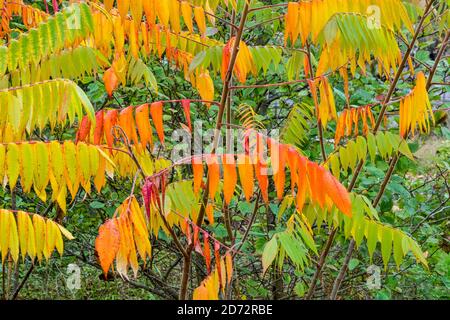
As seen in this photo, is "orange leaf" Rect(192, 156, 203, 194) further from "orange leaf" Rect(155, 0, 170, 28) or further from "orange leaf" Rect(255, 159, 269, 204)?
"orange leaf" Rect(155, 0, 170, 28)

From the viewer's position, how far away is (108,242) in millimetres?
1578

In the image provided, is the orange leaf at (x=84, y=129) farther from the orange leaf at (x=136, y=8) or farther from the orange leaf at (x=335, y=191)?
the orange leaf at (x=335, y=191)

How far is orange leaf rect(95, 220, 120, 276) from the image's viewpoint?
5.06 feet

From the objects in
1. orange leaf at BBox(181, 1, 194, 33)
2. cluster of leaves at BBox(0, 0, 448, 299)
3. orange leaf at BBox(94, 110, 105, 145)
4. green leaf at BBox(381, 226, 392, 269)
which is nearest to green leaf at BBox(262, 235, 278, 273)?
cluster of leaves at BBox(0, 0, 448, 299)

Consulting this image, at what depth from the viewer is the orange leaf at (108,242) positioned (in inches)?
60.7

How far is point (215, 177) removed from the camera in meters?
1.67

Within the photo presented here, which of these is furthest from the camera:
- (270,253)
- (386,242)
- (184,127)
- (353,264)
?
(353,264)

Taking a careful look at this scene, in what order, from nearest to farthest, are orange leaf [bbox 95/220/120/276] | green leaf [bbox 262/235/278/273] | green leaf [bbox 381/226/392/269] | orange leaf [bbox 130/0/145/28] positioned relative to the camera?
orange leaf [bbox 95/220/120/276]
orange leaf [bbox 130/0/145/28]
green leaf [bbox 262/235/278/273]
green leaf [bbox 381/226/392/269]

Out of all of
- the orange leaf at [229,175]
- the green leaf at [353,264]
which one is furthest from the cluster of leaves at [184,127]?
the green leaf at [353,264]

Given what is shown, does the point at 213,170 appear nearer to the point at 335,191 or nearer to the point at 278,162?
the point at 278,162

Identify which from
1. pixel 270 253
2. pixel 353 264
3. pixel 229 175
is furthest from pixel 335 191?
pixel 353 264

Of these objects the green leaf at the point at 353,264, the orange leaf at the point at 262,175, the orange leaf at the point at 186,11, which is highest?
the orange leaf at the point at 186,11
